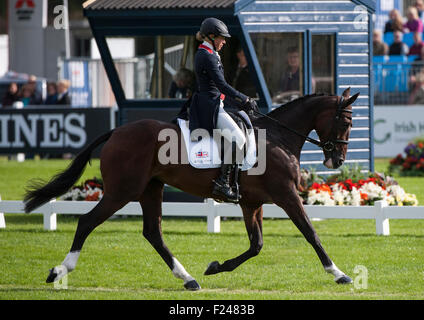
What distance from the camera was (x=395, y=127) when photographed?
80.1ft

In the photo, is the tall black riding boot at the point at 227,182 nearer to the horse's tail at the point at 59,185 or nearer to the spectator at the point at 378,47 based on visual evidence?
the horse's tail at the point at 59,185

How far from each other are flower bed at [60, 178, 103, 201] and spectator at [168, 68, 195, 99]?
1.99 metres

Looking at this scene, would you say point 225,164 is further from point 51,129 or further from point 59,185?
point 51,129

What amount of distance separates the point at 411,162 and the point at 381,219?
352 inches

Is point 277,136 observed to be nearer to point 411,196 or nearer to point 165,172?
point 165,172

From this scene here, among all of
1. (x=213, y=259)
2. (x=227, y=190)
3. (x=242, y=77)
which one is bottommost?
(x=213, y=259)

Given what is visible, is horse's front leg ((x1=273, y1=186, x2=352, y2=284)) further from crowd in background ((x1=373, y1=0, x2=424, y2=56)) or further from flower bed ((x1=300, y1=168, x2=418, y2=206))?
crowd in background ((x1=373, y1=0, x2=424, y2=56))

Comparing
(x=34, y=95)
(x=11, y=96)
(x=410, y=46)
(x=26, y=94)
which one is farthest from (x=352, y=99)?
(x=11, y=96)

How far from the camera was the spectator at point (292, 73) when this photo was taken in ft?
51.5

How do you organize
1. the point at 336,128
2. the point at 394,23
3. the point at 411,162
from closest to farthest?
the point at 336,128, the point at 411,162, the point at 394,23

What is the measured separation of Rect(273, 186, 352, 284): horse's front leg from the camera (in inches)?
379

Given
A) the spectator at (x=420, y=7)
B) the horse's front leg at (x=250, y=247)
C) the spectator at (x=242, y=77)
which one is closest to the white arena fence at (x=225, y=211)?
the spectator at (x=242, y=77)

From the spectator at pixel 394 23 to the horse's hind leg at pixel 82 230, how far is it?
17088 millimetres

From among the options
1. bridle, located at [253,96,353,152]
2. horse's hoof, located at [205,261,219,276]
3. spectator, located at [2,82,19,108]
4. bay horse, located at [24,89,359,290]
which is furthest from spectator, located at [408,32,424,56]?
horse's hoof, located at [205,261,219,276]
